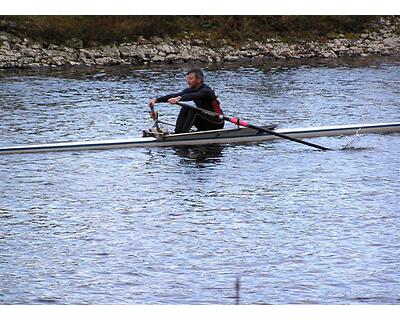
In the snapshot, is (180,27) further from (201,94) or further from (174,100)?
(174,100)

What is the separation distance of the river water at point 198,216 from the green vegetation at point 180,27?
1178 centimetres

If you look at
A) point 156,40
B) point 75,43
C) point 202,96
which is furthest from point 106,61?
point 202,96

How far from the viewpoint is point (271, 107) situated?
23703 mm

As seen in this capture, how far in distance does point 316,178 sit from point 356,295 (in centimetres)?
565

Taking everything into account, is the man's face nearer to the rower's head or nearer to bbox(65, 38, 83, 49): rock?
the rower's head

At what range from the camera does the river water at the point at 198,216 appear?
10094 mm

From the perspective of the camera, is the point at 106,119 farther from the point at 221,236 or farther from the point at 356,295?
the point at 356,295

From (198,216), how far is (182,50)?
22.2m

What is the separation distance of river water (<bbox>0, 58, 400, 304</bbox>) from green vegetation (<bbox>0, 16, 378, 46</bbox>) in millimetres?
11775

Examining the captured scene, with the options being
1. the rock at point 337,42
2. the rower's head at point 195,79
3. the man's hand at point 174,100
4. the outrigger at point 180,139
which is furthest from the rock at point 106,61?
the man's hand at point 174,100

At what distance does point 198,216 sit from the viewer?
13.0 metres

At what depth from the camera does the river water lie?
10094mm
